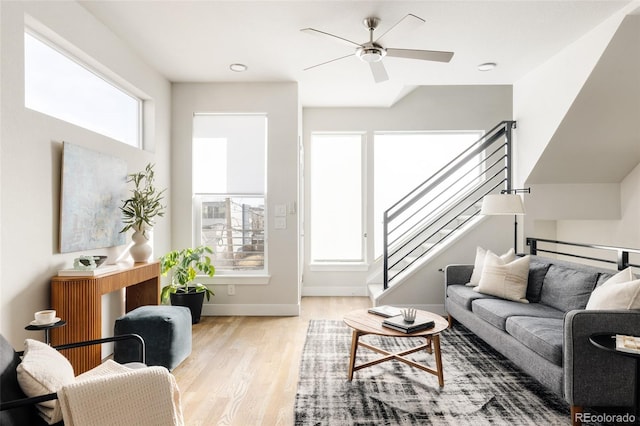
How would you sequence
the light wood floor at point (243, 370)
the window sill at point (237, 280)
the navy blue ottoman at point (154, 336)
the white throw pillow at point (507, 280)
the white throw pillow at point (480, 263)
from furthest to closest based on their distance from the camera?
the window sill at point (237, 280) → the white throw pillow at point (480, 263) → the white throw pillow at point (507, 280) → the navy blue ottoman at point (154, 336) → the light wood floor at point (243, 370)

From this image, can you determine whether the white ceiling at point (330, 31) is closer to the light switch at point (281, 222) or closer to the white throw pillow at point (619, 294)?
the light switch at point (281, 222)

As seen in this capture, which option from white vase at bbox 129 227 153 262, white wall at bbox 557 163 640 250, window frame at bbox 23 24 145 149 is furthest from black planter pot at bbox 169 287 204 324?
white wall at bbox 557 163 640 250

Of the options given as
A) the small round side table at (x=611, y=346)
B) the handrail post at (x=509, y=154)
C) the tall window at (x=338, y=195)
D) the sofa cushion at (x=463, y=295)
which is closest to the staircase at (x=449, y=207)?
the handrail post at (x=509, y=154)

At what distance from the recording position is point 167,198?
15.0 ft

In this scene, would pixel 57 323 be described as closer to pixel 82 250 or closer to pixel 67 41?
pixel 82 250

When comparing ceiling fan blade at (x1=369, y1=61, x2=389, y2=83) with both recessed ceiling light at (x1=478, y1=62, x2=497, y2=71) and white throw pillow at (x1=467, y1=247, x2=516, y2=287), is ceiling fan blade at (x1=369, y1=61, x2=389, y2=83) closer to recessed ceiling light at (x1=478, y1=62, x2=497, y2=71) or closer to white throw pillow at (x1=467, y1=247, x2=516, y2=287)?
recessed ceiling light at (x1=478, y1=62, x2=497, y2=71)

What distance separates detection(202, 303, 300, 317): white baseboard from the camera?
181 inches

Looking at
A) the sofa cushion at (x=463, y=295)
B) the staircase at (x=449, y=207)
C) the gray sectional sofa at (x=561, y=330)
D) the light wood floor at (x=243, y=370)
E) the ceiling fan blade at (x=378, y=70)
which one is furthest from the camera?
the staircase at (x=449, y=207)

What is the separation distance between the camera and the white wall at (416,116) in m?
5.80

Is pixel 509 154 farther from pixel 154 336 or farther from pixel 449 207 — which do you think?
pixel 154 336

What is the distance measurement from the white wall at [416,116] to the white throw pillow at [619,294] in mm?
3561

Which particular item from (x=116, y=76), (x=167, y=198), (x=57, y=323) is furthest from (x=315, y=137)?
(x=57, y=323)

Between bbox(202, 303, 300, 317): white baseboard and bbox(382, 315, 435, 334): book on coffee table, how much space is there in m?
2.04

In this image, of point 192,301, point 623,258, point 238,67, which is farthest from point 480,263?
point 238,67
